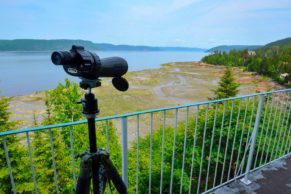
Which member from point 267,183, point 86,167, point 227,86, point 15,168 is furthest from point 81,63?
point 227,86

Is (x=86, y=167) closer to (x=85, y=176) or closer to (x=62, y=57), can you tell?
(x=85, y=176)

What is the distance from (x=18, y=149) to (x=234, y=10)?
618 cm

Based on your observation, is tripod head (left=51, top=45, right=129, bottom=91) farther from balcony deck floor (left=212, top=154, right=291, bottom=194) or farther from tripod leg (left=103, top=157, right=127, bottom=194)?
balcony deck floor (left=212, top=154, right=291, bottom=194)

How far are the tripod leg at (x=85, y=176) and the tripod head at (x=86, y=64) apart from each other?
0.98ft

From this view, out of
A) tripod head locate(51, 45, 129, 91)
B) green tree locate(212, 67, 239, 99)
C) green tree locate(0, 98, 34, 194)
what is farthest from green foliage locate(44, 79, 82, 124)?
tripod head locate(51, 45, 129, 91)

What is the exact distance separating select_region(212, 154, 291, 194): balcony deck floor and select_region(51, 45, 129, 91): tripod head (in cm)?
186

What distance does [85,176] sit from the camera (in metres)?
0.83

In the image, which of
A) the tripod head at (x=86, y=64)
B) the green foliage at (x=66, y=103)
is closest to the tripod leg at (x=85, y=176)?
the tripod head at (x=86, y=64)

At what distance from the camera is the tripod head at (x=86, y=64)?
68 centimetres

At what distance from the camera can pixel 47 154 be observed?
5.92 metres

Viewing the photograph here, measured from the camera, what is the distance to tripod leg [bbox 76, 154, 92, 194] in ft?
2.70

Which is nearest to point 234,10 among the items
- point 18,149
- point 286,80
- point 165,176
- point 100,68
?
point 165,176

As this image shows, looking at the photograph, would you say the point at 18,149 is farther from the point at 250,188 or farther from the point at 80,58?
the point at 80,58

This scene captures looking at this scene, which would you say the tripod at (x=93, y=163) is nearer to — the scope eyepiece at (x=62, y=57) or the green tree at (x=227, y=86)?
the scope eyepiece at (x=62, y=57)
